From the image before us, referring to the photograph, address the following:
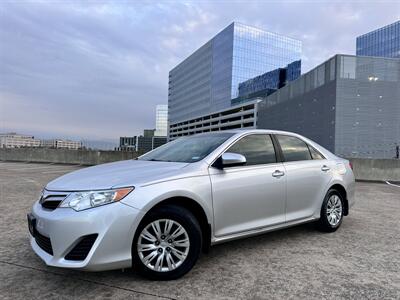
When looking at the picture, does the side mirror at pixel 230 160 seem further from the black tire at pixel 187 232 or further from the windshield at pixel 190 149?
the black tire at pixel 187 232

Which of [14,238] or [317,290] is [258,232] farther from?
[14,238]

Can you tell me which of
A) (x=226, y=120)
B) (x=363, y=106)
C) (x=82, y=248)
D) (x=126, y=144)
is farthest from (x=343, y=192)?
(x=226, y=120)

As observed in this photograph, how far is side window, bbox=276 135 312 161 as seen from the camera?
173 inches

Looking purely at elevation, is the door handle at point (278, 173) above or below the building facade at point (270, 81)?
below

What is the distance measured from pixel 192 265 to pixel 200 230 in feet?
1.14

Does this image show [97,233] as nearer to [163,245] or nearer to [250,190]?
[163,245]

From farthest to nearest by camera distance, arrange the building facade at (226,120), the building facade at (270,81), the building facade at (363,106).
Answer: the building facade at (270,81) < the building facade at (226,120) < the building facade at (363,106)

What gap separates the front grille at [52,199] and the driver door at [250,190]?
4.89 feet

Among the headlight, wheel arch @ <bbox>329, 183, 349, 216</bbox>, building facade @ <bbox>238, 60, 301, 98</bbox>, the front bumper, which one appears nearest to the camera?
the front bumper

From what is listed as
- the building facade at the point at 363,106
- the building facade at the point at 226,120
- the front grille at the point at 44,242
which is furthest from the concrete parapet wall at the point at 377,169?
the building facade at the point at 226,120

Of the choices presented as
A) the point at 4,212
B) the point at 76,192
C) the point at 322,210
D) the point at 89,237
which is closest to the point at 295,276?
the point at 322,210

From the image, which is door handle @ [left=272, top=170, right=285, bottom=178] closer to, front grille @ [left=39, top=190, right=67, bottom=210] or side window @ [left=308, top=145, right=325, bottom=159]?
side window @ [left=308, top=145, right=325, bottom=159]

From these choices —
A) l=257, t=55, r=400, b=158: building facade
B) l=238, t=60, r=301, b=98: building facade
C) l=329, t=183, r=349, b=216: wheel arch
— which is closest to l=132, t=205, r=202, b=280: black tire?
l=329, t=183, r=349, b=216: wheel arch

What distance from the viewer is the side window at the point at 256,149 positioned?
12.8ft
